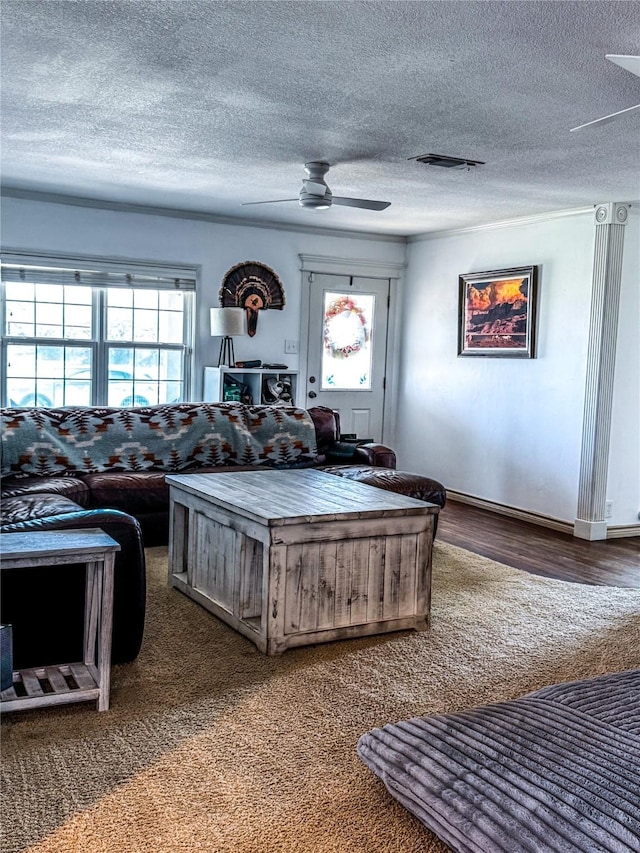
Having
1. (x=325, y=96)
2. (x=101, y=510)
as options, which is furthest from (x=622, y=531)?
(x=101, y=510)

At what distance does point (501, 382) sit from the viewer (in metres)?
6.64

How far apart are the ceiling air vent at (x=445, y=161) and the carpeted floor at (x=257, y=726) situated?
2.41 metres

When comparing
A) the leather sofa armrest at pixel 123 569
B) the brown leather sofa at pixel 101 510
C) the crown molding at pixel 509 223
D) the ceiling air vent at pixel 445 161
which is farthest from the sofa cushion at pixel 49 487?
the crown molding at pixel 509 223

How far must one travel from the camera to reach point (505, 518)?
21.0 feet

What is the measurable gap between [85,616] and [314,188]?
117 inches

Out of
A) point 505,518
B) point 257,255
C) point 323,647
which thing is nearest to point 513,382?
point 505,518

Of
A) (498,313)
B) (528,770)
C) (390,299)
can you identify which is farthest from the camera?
(390,299)

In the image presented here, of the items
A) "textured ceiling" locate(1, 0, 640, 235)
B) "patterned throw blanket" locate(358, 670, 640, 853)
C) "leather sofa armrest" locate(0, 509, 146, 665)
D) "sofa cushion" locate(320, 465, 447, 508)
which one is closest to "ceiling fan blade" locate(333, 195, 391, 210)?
"textured ceiling" locate(1, 0, 640, 235)

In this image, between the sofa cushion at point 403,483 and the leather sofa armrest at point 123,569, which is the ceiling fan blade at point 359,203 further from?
the leather sofa armrest at point 123,569

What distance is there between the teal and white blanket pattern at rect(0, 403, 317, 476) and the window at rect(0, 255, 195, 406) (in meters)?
1.32

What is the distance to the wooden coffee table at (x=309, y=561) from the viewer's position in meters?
3.23

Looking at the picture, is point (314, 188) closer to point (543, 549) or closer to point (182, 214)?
point (182, 214)

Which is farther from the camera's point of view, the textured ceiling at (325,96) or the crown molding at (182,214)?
the crown molding at (182,214)

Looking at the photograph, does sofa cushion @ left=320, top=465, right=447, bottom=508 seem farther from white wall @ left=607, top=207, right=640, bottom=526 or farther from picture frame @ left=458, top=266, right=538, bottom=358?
picture frame @ left=458, top=266, right=538, bottom=358
